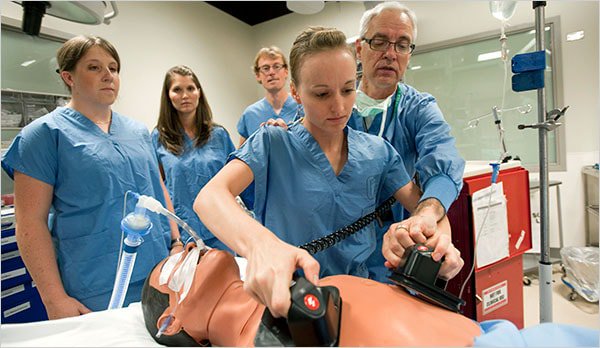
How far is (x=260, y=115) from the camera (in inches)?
96.9

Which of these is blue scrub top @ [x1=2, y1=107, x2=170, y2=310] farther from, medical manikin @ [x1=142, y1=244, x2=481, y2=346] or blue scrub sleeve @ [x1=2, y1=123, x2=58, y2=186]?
medical manikin @ [x1=142, y1=244, x2=481, y2=346]

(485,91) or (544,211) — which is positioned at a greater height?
(485,91)

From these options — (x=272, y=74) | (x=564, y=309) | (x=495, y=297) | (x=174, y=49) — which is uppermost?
(x=174, y=49)

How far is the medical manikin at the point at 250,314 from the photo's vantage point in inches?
20.8

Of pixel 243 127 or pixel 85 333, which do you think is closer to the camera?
pixel 85 333

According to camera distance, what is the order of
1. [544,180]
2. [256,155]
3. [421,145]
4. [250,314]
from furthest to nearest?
[544,180] < [421,145] < [256,155] < [250,314]

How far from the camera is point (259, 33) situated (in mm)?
4254

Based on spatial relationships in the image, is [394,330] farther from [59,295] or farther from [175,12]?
[175,12]

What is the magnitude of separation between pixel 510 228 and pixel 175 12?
3561mm

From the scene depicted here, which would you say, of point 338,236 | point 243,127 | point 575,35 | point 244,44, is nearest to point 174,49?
point 244,44

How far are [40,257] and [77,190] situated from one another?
25 centimetres

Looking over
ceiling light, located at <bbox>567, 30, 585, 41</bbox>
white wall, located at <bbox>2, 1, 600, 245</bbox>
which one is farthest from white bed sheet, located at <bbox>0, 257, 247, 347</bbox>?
ceiling light, located at <bbox>567, 30, 585, 41</bbox>

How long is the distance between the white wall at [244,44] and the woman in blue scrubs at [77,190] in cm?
180

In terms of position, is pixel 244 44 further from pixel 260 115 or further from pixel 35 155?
pixel 35 155
